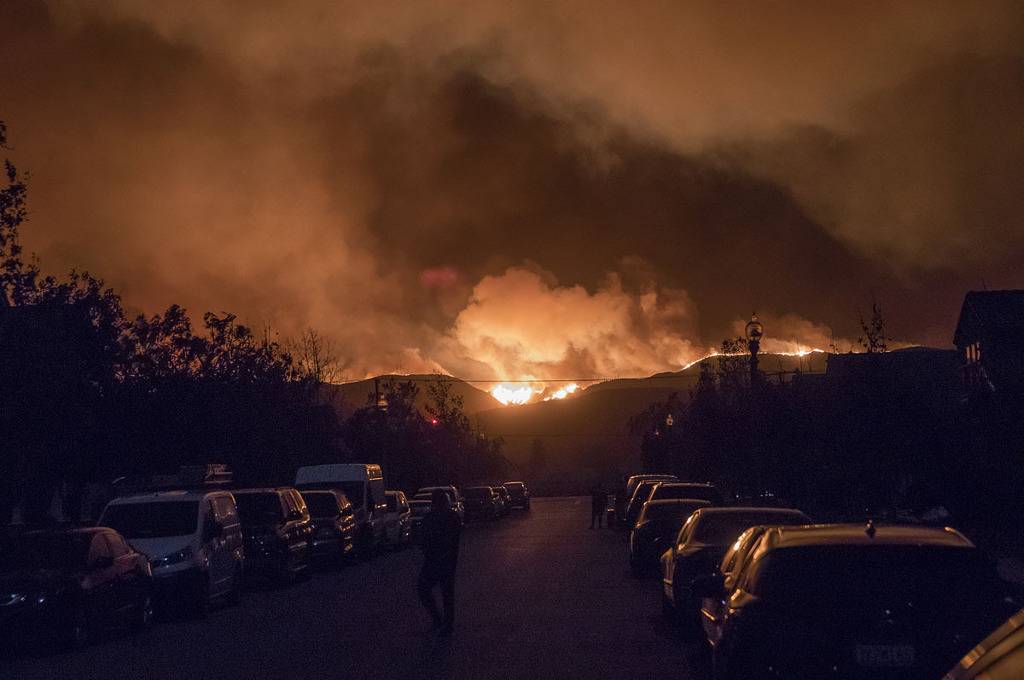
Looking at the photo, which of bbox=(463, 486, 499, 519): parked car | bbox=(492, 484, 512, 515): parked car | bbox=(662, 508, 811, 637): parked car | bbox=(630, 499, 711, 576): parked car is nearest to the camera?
bbox=(662, 508, 811, 637): parked car

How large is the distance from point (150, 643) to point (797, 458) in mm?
20769

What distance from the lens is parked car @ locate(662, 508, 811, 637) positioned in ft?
55.1

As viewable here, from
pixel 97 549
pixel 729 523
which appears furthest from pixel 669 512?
pixel 97 549

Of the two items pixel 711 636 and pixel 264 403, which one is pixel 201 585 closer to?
pixel 711 636

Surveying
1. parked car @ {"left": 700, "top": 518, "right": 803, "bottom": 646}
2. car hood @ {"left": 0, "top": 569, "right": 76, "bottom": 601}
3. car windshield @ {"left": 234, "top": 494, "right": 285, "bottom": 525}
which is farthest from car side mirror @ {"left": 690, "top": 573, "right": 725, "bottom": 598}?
car windshield @ {"left": 234, "top": 494, "right": 285, "bottom": 525}

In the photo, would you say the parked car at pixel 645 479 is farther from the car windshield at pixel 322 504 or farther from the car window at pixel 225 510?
the car window at pixel 225 510

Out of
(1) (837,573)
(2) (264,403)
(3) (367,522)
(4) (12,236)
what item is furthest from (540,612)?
(2) (264,403)

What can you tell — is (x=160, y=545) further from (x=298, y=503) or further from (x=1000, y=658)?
(x=1000, y=658)

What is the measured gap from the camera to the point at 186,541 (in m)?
22.4

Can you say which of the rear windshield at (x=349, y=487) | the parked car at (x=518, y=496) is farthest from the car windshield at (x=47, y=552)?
the parked car at (x=518, y=496)

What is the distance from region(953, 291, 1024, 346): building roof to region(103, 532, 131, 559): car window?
38389 millimetres

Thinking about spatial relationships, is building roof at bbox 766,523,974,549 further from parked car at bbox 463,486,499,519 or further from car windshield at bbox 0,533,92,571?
parked car at bbox 463,486,499,519

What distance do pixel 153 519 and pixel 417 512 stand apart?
3069 centimetres

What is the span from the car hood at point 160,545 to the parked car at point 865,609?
14.9 meters
